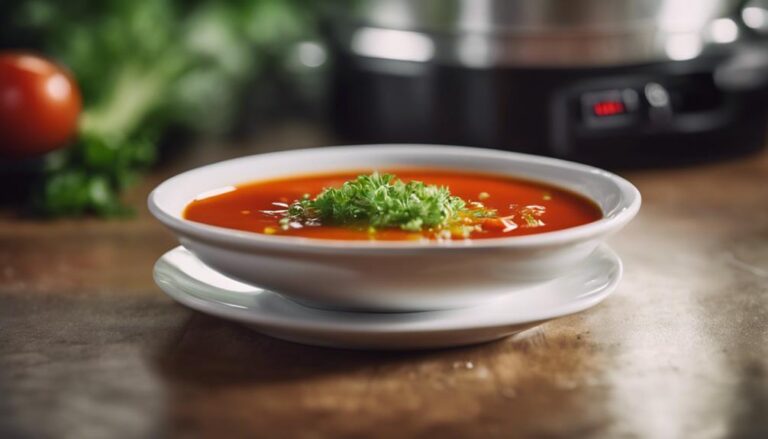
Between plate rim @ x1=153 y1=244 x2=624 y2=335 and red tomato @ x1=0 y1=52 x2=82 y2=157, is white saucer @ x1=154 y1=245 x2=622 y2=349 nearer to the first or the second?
plate rim @ x1=153 y1=244 x2=624 y2=335

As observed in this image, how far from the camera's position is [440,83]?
6.73 feet

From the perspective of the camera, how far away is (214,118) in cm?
237

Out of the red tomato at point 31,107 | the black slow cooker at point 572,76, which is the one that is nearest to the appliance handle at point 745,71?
the black slow cooker at point 572,76

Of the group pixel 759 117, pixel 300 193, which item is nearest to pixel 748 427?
pixel 300 193

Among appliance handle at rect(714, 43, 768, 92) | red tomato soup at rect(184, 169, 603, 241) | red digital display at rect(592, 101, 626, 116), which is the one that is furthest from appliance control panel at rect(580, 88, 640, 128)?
red tomato soup at rect(184, 169, 603, 241)

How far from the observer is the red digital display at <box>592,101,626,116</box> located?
200 cm

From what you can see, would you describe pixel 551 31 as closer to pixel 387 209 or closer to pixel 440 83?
pixel 440 83

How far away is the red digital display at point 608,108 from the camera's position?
2.00m

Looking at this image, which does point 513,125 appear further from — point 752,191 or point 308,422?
point 308,422

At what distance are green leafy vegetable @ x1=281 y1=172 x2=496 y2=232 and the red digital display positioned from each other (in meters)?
0.87

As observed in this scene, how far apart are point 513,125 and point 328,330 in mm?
1038

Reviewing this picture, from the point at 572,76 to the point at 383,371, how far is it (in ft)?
3.48

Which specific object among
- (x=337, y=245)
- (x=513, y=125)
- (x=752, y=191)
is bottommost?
(x=752, y=191)

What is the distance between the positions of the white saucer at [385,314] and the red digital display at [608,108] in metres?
0.79
